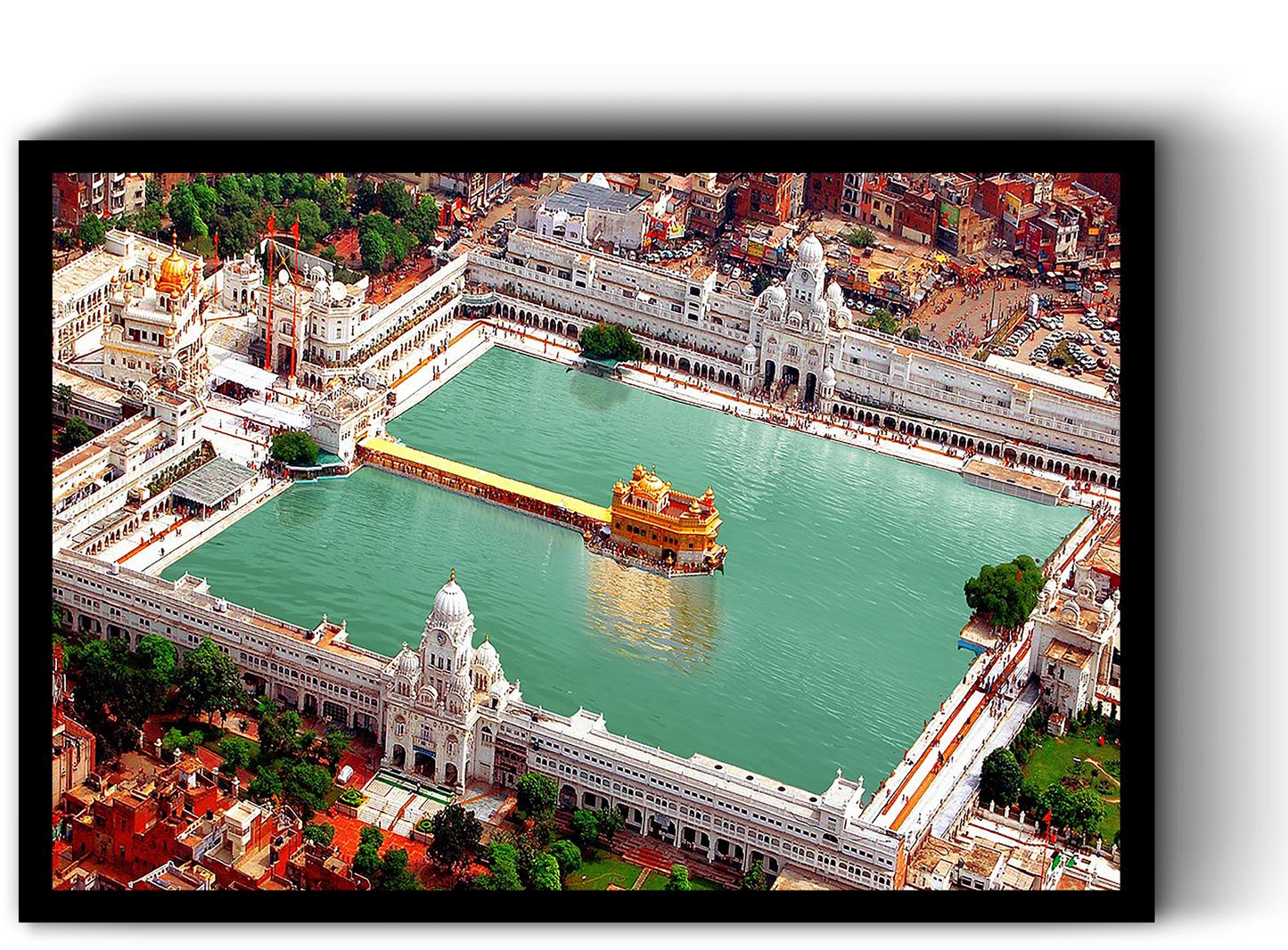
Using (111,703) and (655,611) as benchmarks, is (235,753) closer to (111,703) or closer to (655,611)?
(111,703)

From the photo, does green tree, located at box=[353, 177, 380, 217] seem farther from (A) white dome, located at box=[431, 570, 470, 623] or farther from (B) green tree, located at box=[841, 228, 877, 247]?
(A) white dome, located at box=[431, 570, 470, 623]

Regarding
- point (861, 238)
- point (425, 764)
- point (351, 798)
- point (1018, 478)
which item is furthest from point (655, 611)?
point (861, 238)

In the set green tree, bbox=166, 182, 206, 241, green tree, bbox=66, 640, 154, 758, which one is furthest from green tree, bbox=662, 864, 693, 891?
green tree, bbox=166, 182, 206, 241

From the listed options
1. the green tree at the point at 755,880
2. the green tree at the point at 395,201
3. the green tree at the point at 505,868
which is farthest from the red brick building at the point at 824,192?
the green tree at the point at 505,868

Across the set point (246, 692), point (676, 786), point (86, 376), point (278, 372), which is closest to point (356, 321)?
point (278, 372)

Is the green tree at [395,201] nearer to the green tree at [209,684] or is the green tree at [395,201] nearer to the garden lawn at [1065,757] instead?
the green tree at [209,684]
